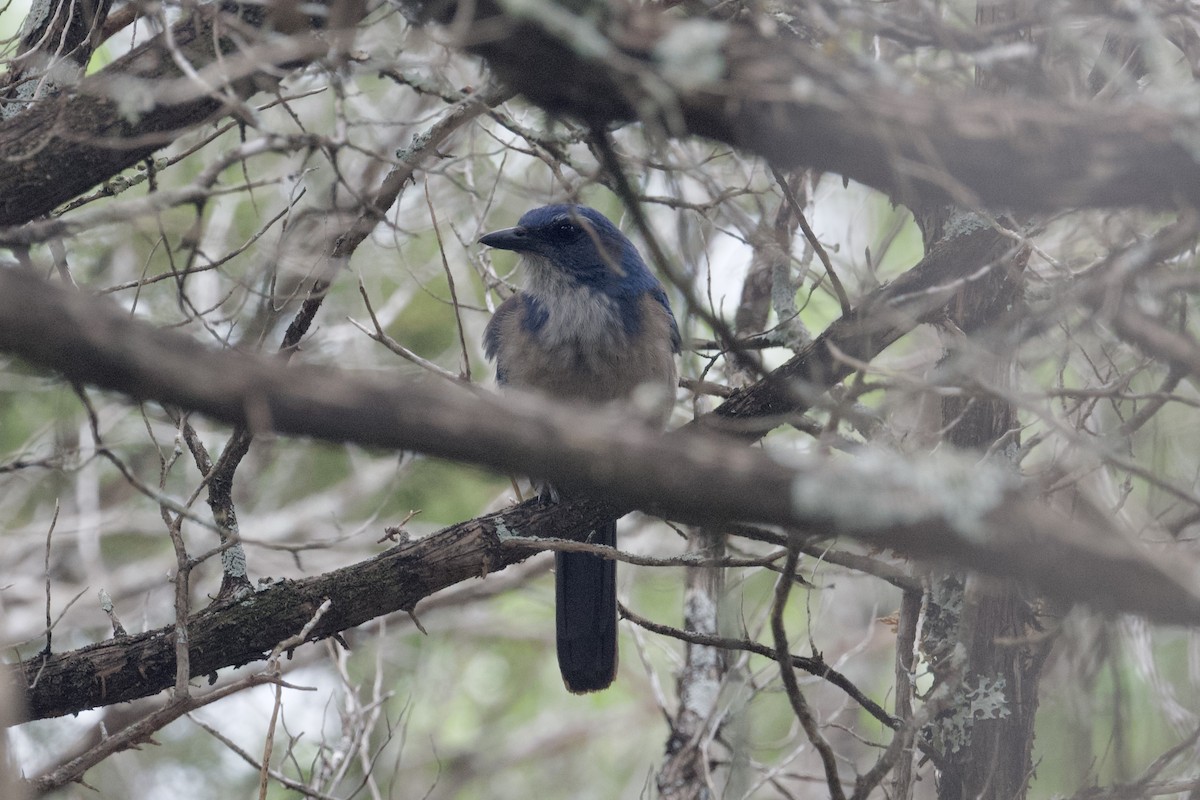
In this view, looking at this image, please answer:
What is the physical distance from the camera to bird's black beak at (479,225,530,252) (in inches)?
231

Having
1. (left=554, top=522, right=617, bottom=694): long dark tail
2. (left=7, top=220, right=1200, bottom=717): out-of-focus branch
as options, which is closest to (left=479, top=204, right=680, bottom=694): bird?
(left=554, top=522, right=617, bottom=694): long dark tail

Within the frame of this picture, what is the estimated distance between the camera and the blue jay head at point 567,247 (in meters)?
5.88

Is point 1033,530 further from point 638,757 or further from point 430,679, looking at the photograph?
point 638,757

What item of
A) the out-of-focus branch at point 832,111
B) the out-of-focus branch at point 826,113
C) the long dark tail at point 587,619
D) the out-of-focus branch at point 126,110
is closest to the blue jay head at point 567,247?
the long dark tail at point 587,619

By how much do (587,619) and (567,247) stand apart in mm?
1953

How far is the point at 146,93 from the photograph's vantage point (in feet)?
11.6

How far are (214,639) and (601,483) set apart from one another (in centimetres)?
254

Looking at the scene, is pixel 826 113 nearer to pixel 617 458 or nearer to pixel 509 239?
pixel 617 458

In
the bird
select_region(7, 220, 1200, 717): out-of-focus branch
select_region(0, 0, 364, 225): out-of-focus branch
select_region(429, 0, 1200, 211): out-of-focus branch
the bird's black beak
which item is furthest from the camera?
the bird's black beak


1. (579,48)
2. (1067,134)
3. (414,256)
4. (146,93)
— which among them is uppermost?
(414,256)

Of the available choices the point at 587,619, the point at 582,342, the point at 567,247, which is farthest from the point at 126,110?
the point at 587,619

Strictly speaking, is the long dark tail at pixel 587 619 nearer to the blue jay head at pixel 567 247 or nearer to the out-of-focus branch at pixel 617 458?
the blue jay head at pixel 567 247

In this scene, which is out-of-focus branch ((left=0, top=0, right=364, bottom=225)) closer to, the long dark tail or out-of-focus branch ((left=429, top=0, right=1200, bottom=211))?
out-of-focus branch ((left=429, top=0, right=1200, bottom=211))

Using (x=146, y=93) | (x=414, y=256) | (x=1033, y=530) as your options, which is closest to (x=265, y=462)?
(x=414, y=256)
